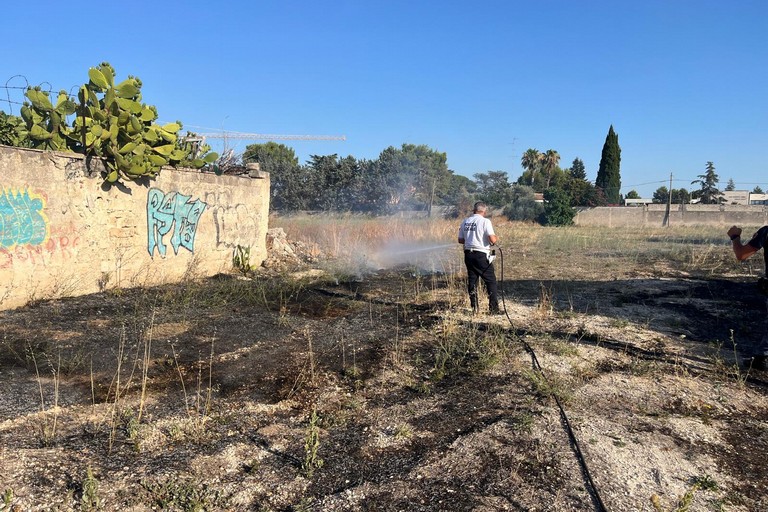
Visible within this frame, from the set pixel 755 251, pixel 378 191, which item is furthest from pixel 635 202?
pixel 755 251

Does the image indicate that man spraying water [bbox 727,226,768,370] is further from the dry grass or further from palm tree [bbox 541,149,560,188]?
palm tree [bbox 541,149,560,188]

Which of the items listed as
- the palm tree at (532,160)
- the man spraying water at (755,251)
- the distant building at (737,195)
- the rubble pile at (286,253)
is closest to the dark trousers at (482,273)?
the man spraying water at (755,251)

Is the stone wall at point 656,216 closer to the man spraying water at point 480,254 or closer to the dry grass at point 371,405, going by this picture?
the dry grass at point 371,405

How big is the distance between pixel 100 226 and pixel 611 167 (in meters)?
53.7

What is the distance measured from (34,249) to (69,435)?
16.8 feet

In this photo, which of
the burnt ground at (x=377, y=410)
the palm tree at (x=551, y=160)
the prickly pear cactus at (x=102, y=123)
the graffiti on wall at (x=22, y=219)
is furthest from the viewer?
the palm tree at (x=551, y=160)

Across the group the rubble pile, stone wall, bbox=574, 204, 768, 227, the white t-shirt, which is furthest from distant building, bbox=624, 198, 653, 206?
the white t-shirt

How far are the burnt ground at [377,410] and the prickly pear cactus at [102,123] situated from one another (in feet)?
8.12

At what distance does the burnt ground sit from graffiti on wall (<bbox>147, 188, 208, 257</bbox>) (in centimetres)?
201

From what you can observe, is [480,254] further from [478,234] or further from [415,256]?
[415,256]

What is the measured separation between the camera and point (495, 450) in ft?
11.7

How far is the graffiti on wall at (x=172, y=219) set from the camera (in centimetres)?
945

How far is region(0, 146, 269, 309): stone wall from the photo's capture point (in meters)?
7.34

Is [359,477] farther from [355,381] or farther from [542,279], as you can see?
[542,279]
